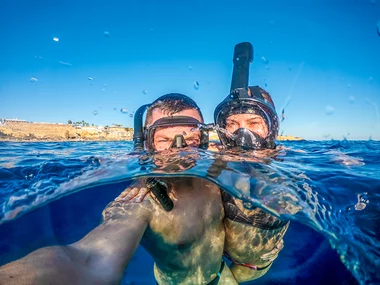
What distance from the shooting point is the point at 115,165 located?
176 inches

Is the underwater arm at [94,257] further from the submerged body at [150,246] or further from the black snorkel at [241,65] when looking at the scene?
the black snorkel at [241,65]

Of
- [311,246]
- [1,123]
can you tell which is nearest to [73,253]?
[311,246]

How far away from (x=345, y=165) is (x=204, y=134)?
3.57 meters

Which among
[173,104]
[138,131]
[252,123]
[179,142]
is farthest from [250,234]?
[138,131]

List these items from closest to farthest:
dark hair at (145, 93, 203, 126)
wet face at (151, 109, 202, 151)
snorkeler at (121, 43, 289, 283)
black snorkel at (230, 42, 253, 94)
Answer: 1. snorkeler at (121, 43, 289, 283)
2. wet face at (151, 109, 202, 151)
3. dark hair at (145, 93, 203, 126)
4. black snorkel at (230, 42, 253, 94)

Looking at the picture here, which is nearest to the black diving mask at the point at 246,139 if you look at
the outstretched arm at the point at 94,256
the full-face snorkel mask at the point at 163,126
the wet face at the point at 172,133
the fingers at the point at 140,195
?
the full-face snorkel mask at the point at 163,126

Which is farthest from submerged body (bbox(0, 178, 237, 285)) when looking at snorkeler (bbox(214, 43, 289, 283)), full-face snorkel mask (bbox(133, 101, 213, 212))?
snorkeler (bbox(214, 43, 289, 283))

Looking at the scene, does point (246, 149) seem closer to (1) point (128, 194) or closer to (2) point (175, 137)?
(2) point (175, 137)

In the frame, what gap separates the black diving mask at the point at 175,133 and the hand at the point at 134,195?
4.15 ft

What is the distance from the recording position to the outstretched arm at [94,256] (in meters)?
1.34

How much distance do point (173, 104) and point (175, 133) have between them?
661mm

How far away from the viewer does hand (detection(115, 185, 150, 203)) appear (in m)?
2.66

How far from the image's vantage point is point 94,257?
1.83 m

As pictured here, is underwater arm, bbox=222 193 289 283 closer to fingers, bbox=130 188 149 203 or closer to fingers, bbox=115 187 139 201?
fingers, bbox=130 188 149 203
